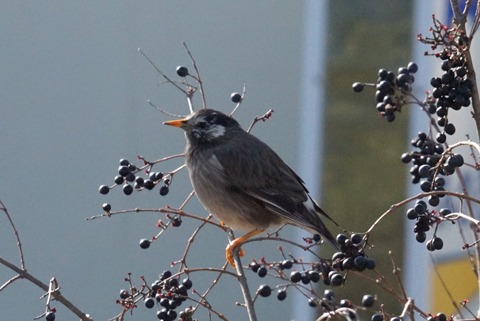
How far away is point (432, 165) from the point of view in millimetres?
2432

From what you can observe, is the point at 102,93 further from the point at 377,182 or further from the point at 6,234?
the point at 377,182

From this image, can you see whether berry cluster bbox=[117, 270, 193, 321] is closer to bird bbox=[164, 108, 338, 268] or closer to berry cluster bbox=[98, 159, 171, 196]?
berry cluster bbox=[98, 159, 171, 196]

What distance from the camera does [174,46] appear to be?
7984 millimetres

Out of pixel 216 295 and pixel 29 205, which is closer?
pixel 29 205

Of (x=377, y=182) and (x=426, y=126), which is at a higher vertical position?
(x=377, y=182)

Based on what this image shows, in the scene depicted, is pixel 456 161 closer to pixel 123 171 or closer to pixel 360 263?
pixel 360 263

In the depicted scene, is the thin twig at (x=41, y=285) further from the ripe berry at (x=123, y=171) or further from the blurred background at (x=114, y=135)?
the blurred background at (x=114, y=135)

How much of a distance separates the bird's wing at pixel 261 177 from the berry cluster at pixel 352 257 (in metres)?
1.21

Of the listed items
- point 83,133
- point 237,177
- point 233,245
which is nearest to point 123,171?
point 233,245

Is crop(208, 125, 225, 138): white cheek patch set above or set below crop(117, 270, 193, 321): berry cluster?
above

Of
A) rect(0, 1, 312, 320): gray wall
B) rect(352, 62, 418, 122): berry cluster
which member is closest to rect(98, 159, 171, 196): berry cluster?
rect(352, 62, 418, 122): berry cluster

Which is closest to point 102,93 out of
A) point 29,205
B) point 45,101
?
point 45,101

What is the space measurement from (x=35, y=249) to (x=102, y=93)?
4.30 feet

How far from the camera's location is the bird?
11.7 feet
